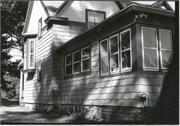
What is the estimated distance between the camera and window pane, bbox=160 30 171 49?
826cm

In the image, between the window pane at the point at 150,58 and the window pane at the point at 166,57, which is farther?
the window pane at the point at 166,57

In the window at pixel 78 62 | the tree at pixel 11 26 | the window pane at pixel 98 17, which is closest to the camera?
the window at pixel 78 62

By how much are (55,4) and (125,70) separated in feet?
28.5

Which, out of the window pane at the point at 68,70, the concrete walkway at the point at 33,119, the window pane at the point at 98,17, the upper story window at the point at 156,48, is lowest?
the concrete walkway at the point at 33,119

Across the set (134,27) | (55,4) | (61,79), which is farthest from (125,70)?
(55,4)

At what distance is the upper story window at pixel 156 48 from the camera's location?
7895 millimetres

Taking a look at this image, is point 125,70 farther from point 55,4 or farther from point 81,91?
point 55,4

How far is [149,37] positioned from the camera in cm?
802

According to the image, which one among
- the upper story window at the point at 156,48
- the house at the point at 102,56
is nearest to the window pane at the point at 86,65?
the house at the point at 102,56

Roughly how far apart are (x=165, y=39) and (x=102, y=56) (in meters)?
2.57

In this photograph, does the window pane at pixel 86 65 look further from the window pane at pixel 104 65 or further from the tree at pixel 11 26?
the tree at pixel 11 26

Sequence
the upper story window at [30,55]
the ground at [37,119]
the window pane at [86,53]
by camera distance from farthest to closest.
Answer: the upper story window at [30,55], the window pane at [86,53], the ground at [37,119]

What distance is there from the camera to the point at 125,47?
8.34m

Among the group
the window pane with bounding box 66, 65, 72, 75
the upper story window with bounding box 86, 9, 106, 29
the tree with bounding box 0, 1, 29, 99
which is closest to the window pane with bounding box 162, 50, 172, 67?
the window pane with bounding box 66, 65, 72, 75
